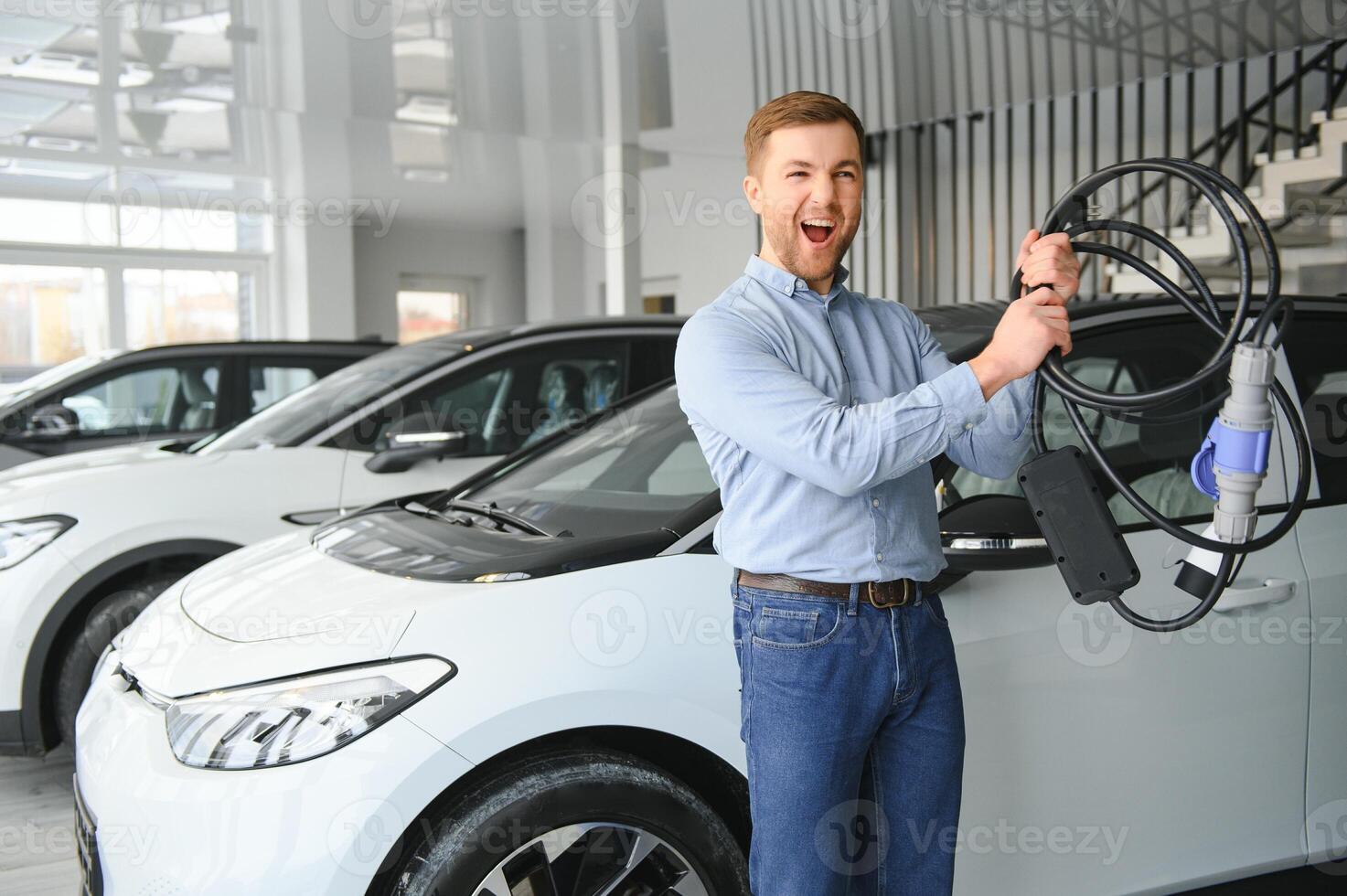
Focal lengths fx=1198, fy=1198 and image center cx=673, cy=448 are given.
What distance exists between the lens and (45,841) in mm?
3219

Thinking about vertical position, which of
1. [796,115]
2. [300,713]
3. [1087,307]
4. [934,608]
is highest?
[796,115]

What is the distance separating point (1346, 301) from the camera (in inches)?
104

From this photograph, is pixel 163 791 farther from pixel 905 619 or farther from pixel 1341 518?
pixel 1341 518

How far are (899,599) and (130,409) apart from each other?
5430 millimetres

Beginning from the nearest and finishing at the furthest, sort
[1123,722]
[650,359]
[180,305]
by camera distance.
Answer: [1123,722]
[650,359]
[180,305]

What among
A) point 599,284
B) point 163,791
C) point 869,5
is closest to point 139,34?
point 869,5

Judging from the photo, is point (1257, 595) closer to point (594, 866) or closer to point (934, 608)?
point (934, 608)

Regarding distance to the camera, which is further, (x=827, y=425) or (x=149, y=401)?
(x=149, y=401)

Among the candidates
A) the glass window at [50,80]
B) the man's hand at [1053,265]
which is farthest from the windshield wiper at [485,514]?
the glass window at [50,80]

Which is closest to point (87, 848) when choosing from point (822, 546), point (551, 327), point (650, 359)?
point (822, 546)

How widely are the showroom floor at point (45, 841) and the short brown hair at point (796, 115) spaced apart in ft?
5.20

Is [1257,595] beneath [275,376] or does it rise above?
beneath

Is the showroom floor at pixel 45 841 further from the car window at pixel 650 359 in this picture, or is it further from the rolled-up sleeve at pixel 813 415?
the car window at pixel 650 359

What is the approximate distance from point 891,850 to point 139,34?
667 centimetres
